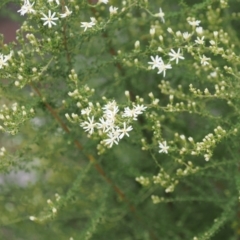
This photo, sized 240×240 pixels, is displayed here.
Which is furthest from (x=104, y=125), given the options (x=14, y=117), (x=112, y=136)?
(x=14, y=117)

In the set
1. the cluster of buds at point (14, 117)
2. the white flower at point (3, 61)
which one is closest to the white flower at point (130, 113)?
the cluster of buds at point (14, 117)

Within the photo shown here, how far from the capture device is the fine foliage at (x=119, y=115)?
203 centimetres

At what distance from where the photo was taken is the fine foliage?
79.9 inches

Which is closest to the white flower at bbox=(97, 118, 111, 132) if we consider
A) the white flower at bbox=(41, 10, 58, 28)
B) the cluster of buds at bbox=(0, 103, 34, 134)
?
the cluster of buds at bbox=(0, 103, 34, 134)

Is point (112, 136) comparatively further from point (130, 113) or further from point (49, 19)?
point (49, 19)

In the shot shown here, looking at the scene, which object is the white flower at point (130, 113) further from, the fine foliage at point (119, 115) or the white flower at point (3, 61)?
the white flower at point (3, 61)

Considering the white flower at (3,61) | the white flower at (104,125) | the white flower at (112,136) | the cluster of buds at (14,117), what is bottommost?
the white flower at (112,136)

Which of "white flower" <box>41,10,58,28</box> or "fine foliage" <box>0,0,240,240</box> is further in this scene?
"fine foliage" <box>0,0,240,240</box>

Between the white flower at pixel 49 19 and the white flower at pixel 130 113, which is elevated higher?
the white flower at pixel 49 19

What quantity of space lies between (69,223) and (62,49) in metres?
1.75

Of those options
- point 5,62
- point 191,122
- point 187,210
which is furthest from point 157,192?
point 5,62

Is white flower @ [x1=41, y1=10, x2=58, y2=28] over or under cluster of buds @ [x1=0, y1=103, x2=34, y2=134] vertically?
over

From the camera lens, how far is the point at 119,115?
6.43ft

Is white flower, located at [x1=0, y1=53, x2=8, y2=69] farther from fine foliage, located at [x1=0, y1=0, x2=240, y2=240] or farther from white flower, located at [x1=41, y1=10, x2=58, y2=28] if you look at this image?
white flower, located at [x1=41, y1=10, x2=58, y2=28]
